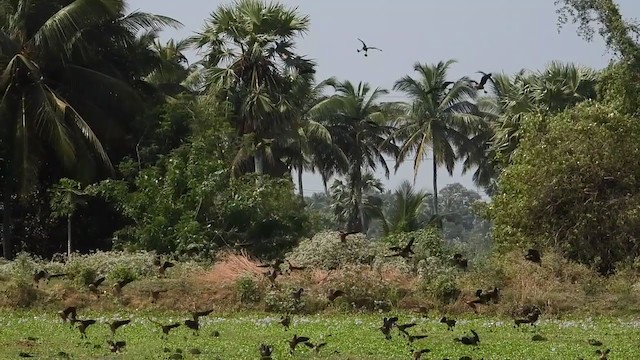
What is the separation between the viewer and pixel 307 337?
47.0ft

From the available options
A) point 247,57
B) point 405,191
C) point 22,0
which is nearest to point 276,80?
point 247,57

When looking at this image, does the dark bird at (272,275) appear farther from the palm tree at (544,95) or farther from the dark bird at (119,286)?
the palm tree at (544,95)

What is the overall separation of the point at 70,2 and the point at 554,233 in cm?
1654

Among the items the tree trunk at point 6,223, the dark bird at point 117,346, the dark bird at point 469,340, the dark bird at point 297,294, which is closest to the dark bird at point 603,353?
the dark bird at point 469,340

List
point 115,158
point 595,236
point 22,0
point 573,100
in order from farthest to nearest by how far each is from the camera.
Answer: point 573,100
point 115,158
point 22,0
point 595,236

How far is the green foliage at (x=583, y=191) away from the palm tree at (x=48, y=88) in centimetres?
1174

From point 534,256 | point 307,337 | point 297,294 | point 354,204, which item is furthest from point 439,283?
point 354,204

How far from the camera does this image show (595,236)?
23.6m

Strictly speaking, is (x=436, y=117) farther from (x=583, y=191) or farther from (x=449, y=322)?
(x=449, y=322)

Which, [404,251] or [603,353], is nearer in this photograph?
[603,353]

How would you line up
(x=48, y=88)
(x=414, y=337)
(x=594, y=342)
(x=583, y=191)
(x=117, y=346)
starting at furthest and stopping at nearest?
1. (x=48, y=88)
2. (x=583, y=191)
3. (x=594, y=342)
4. (x=414, y=337)
5. (x=117, y=346)

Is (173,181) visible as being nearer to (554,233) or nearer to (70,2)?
(70,2)

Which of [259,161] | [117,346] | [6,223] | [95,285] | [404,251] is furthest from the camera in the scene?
[259,161]

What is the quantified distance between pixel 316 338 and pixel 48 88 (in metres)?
16.4
